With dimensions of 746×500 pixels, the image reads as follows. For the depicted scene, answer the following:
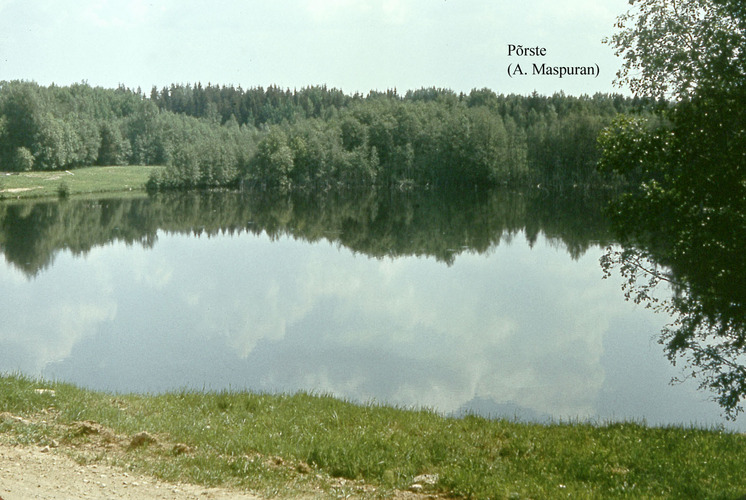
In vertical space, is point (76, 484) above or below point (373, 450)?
above

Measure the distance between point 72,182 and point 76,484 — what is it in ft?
360

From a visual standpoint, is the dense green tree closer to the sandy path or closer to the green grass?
the sandy path

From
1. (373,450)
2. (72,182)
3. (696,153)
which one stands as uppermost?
(72,182)

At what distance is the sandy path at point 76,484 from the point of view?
7613 millimetres

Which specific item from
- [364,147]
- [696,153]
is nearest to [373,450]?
[696,153]

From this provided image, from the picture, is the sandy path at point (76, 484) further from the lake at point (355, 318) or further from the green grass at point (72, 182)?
the green grass at point (72, 182)

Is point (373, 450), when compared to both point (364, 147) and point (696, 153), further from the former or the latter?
point (364, 147)

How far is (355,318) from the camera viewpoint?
99.0ft

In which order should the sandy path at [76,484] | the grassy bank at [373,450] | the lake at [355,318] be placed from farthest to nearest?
the lake at [355,318] < the grassy bank at [373,450] < the sandy path at [76,484]

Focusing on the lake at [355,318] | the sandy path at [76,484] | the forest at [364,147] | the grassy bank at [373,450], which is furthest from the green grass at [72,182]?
the sandy path at [76,484]

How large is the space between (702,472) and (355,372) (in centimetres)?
1478

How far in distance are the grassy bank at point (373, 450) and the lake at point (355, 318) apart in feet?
16.8

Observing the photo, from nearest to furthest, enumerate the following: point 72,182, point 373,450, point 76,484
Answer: point 76,484, point 373,450, point 72,182

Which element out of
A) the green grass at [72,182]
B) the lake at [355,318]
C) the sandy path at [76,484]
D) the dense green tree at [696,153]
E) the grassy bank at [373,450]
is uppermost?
the green grass at [72,182]
